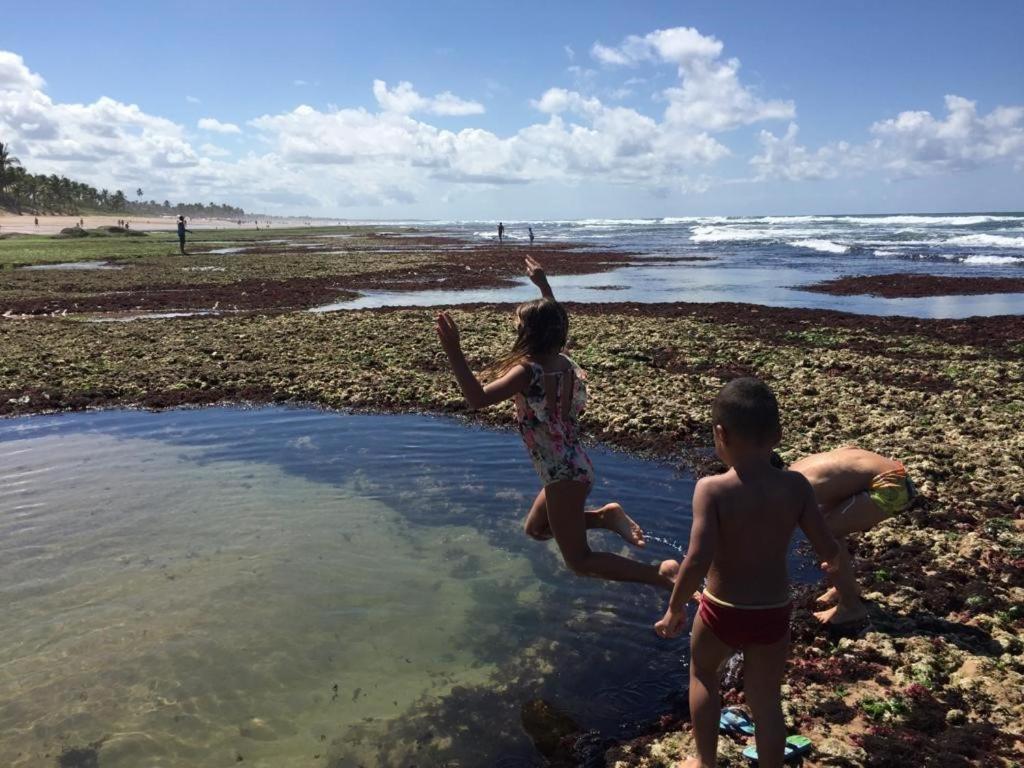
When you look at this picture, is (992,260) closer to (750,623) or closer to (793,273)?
(793,273)

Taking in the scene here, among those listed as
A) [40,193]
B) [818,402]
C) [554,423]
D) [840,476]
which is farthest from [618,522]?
[40,193]

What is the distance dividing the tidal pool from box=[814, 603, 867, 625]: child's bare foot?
4.08 feet

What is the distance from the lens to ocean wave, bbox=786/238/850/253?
195 ft

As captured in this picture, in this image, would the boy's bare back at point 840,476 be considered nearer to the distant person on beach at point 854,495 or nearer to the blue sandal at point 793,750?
the distant person on beach at point 854,495

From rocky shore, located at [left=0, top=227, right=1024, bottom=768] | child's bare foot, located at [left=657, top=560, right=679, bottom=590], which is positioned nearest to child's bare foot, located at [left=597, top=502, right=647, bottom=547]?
child's bare foot, located at [left=657, top=560, right=679, bottom=590]

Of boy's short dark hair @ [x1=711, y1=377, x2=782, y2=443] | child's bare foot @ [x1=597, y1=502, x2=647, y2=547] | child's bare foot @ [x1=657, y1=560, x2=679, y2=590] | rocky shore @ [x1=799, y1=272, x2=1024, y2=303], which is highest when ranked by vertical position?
rocky shore @ [x1=799, y1=272, x2=1024, y2=303]

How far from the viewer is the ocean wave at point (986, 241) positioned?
6006 cm

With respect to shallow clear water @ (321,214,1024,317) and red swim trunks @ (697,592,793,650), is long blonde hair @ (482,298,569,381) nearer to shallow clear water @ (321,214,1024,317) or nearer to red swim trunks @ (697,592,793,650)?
red swim trunks @ (697,592,793,650)

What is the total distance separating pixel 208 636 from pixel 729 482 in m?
4.41

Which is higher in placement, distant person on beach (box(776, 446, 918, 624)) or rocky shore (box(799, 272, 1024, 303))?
rocky shore (box(799, 272, 1024, 303))

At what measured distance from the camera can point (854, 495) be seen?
5.73m

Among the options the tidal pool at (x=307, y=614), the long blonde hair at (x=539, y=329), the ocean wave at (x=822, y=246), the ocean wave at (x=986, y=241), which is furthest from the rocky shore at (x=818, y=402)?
the ocean wave at (x=986, y=241)

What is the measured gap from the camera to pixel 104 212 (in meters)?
178

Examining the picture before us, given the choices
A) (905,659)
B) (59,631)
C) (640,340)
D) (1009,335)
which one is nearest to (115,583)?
(59,631)
